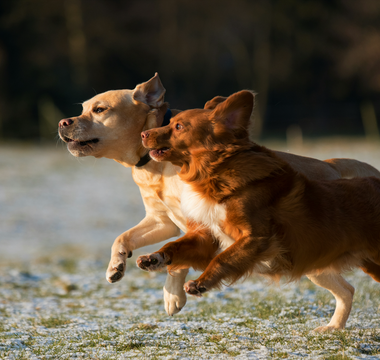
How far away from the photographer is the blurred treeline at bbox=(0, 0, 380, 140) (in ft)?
98.4

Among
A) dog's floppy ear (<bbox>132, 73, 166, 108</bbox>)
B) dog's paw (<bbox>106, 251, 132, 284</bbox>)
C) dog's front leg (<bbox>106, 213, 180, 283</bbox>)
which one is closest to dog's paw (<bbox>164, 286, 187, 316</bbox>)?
dog's front leg (<bbox>106, 213, 180, 283</bbox>)

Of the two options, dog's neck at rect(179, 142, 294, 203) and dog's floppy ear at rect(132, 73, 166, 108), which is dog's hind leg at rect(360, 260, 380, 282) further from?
dog's floppy ear at rect(132, 73, 166, 108)

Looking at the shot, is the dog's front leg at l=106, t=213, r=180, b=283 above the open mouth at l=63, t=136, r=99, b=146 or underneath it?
underneath

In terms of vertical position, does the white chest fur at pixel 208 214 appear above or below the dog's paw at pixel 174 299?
above

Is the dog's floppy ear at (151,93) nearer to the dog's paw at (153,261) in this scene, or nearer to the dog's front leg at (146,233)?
the dog's front leg at (146,233)

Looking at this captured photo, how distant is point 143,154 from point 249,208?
5.38 ft

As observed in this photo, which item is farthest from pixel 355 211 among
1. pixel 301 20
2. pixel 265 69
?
pixel 301 20

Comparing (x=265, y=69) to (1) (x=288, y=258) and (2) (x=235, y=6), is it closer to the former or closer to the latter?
(2) (x=235, y=6)

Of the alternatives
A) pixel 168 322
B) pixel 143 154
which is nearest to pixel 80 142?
pixel 143 154

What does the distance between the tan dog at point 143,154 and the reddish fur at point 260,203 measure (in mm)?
901

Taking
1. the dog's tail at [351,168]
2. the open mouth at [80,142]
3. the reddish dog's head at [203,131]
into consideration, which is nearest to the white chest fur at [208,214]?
the reddish dog's head at [203,131]

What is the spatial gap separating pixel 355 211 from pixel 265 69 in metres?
32.1

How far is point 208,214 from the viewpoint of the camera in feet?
12.1

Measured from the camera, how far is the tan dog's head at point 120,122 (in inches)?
191
